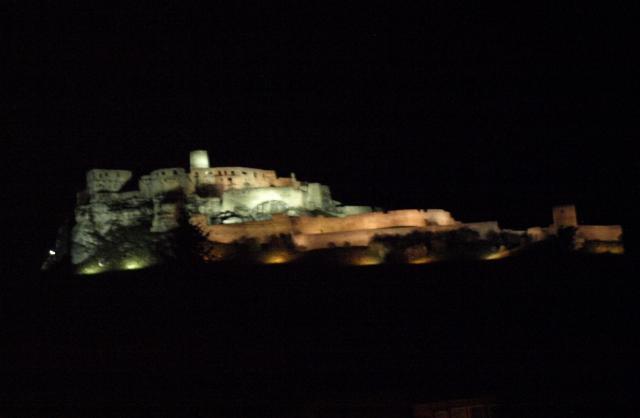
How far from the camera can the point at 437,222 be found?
1649 inches

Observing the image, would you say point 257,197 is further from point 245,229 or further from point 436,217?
point 436,217

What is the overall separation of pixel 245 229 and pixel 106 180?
13.9 m

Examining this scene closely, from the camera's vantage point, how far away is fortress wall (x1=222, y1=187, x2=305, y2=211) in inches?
1790

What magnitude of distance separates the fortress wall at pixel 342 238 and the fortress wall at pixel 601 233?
1012cm

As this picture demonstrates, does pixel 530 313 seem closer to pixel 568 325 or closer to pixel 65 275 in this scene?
pixel 568 325

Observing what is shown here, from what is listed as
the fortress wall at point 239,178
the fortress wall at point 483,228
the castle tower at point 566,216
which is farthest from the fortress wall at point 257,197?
the castle tower at point 566,216

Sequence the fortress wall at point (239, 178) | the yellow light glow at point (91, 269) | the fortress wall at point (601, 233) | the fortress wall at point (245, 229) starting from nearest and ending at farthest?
the fortress wall at point (601, 233), the fortress wall at point (245, 229), the yellow light glow at point (91, 269), the fortress wall at point (239, 178)

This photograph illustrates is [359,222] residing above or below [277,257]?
above

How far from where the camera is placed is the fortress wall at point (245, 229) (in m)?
39.1

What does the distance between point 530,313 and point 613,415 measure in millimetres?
8634

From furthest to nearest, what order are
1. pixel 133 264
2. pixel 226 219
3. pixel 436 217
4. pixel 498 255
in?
1. pixel 226 219
2. pixel 436 217
3. pixel 133 264
4. pixel 498 255

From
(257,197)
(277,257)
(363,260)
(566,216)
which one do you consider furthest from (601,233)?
(257,197)

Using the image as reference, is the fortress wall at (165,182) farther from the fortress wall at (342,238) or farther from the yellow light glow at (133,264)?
the fortress wall at (342,238)

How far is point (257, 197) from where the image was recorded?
46000 millimetres
